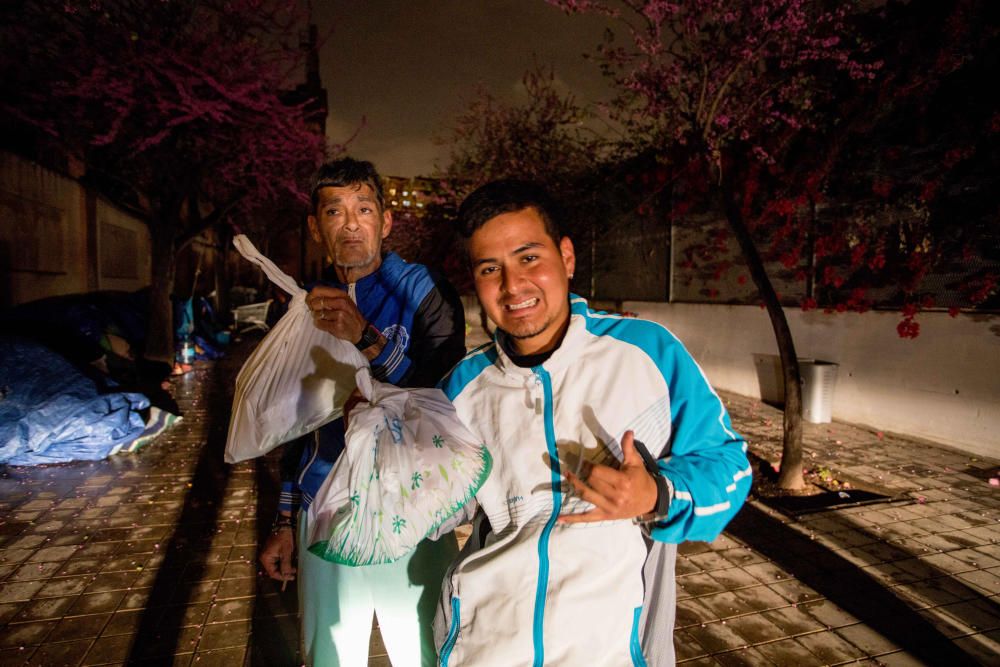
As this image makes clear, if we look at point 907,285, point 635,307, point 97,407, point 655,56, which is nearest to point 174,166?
point 97,407

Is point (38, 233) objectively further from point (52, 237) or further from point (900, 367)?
point (900, 367)

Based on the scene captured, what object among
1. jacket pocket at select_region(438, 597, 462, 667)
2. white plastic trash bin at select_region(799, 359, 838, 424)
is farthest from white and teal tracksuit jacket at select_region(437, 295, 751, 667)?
white plastic trash bin at select_region(799, 359, 838, 424)

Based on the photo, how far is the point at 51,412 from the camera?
5867mm

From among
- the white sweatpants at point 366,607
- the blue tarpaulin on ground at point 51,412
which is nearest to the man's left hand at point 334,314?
the white sweatpants at point 366,607

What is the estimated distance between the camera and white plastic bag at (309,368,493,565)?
1269 mm

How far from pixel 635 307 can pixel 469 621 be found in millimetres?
11669

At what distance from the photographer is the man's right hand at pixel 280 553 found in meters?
1.90

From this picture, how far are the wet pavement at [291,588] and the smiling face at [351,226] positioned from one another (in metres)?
2.30

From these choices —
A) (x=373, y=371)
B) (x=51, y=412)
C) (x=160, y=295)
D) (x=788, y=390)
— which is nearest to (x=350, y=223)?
(x=373, y=371)

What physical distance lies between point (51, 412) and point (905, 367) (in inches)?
427

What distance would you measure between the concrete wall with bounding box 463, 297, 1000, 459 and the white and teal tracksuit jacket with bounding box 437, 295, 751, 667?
23.9 ft

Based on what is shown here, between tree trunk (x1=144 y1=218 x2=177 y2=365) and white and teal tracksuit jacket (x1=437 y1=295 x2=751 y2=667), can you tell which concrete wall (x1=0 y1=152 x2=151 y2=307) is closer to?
tree trunk (x1=144 y1=218 x2=177 y2=365)

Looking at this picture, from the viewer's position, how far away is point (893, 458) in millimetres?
6293

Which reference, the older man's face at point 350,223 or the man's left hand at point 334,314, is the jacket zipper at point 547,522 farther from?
the older man's face at point 350,223
